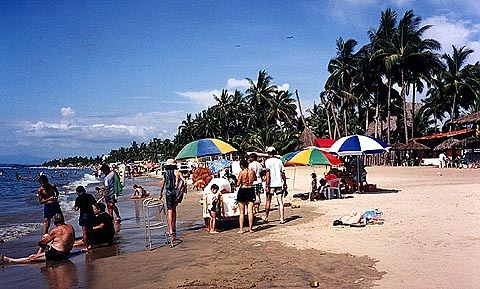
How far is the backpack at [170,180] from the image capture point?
30.3 feet

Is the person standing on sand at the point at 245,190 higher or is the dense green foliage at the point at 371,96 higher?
the dense green foliage at the point at 371,96

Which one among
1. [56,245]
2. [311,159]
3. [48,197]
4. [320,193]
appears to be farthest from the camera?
[320,193]

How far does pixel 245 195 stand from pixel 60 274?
3.81 m

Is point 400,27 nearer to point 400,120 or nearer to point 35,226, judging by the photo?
point 400,120

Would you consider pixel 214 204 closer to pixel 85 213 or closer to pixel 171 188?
pixel 171 188

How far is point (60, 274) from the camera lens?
23.0 ft

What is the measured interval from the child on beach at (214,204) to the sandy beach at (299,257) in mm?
305

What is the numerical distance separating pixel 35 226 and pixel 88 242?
6546 mm

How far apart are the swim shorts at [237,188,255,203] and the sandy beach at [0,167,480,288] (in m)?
0.71

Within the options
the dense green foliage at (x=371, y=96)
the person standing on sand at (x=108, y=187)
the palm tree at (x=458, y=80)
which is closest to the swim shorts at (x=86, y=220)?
the person standing on sand at (x=108, y=187)

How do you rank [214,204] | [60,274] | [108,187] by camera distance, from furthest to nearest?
[108,187] < [214,204] < [60,274]

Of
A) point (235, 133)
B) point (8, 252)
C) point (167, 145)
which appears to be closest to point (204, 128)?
point (235, 133)

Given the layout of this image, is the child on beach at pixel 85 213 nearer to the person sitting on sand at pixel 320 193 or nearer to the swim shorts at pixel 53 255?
the swim shorts at pixel 53 255

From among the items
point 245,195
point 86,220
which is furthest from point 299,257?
point 86,220
